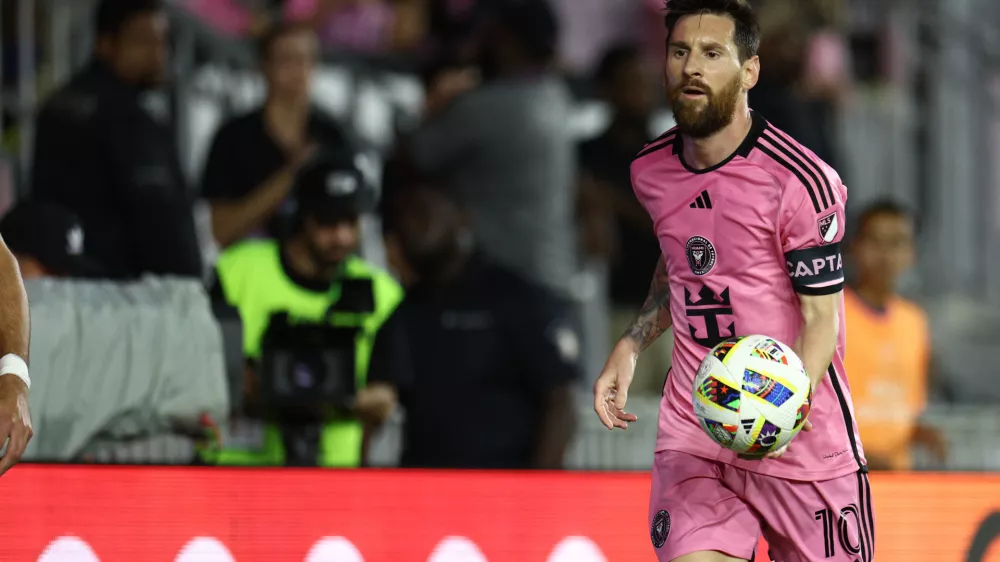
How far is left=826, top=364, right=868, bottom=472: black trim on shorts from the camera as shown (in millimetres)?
4711

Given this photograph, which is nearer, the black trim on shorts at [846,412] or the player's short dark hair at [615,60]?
the black trim on shorts at [846,412]

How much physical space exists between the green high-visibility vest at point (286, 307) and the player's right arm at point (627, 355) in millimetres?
2094

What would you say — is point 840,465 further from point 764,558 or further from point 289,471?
point 289,471

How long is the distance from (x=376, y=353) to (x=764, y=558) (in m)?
2.22

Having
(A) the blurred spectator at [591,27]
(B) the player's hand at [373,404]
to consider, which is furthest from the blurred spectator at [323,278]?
(A) the blurred spectator at [591,27]

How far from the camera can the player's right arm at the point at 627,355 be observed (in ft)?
15.7

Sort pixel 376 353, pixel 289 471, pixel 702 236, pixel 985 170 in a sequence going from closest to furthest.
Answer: pixel 702 236 → pixel 289 471 → pixel 376 353 → pixel 985 170

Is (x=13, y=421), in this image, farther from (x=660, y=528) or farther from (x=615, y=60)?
(x=615, y=60)

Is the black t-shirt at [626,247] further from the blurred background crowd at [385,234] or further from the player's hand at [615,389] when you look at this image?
the player's hand at [615,389]

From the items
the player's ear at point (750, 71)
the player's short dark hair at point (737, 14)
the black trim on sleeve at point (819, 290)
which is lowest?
the black trim on sleeve at point (819, 290)

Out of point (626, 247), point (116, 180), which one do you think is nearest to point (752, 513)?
point (116, 180)

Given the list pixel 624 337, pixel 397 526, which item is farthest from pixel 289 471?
pixel 624 337

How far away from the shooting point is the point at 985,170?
11422 millimetres

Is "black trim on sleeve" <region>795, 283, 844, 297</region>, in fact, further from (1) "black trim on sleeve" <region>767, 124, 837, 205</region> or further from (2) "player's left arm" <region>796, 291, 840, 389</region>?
(1) "black trim on sleeve" <region>767, 124, 837, 205</region>
